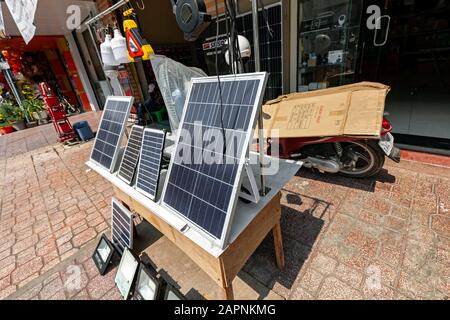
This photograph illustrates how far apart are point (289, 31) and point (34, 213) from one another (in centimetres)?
555

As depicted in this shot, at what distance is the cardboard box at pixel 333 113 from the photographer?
2414mm

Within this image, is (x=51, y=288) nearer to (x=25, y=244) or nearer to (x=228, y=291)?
(x=25, y=244)

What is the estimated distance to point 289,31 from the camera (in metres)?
4.10

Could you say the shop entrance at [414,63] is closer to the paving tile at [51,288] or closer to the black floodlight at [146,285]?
the black floodlight at [146,285]

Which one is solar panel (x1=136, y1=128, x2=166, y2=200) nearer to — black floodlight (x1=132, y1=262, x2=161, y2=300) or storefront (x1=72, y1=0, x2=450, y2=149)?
black floodlight (x1=132, y1=262, x2=161, y2=300)

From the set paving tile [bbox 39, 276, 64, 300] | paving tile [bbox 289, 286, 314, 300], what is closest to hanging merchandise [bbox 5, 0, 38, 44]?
paving tile [bbox 39, 276, 64, 300]

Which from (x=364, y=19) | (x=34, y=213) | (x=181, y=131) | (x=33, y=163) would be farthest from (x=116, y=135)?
(x=33, y=163)

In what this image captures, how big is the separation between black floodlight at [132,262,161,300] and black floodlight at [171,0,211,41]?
1893 millimetres

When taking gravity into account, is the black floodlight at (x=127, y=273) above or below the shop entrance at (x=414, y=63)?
below

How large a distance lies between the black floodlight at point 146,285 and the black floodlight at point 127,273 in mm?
54

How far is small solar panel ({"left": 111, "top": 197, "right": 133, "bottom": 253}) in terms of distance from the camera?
2238 mm

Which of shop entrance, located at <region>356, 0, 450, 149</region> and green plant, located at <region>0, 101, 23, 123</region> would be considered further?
green plant, located at <region>0, 101, 23, 123</region>

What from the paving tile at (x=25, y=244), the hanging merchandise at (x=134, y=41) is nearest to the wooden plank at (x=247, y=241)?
the hanging merchandise at (x=134, y=41)
